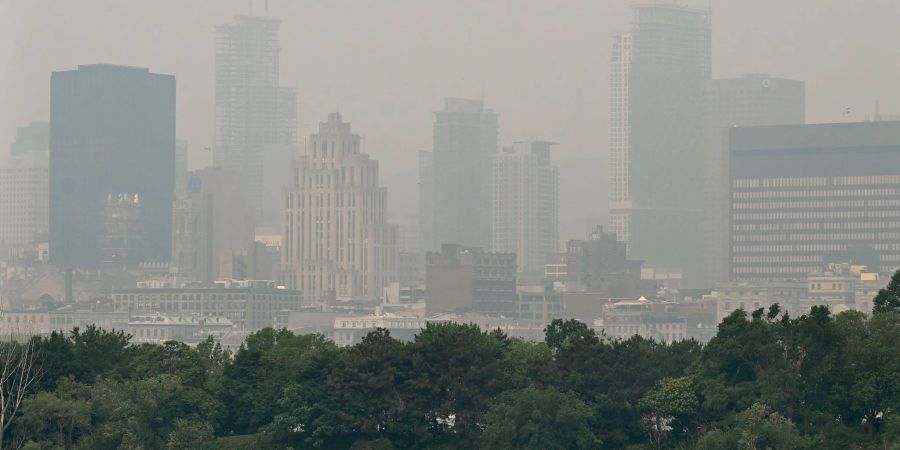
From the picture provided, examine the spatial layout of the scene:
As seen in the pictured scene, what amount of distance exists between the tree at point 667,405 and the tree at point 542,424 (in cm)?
298

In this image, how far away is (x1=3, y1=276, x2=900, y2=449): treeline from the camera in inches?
3420

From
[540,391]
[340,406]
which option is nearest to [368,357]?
[340,406]

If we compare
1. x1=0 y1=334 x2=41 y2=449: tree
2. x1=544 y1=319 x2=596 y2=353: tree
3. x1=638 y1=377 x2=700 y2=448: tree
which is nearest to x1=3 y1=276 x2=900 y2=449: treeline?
x1=638 y1=377 x2=700 y2=448: tree

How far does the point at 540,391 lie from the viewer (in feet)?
298

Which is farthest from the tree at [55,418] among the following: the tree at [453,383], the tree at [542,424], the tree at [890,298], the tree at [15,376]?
the tree at [890,298]

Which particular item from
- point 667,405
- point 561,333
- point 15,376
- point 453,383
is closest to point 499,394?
point 453,383

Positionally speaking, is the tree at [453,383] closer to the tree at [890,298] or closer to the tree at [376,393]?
the tree at [376,393]

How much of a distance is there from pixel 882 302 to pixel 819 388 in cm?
1263

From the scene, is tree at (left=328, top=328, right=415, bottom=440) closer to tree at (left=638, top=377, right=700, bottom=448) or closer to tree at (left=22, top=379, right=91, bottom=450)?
tree at (left=638, top=377, right=700, bottom=448)

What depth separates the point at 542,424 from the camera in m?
89.4

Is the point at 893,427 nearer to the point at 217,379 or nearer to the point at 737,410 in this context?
the point at 737,410

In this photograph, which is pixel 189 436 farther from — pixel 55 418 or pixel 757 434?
pixel 757 434

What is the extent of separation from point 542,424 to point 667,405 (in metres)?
5.98

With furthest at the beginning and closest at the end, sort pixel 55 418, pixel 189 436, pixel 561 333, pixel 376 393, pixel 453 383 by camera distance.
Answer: pixel 561 333, pixel 376 393, pixel 453 383, pixel 189 436, pixel 55 418
